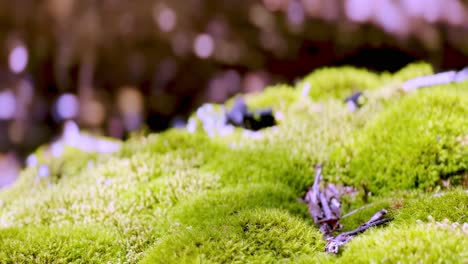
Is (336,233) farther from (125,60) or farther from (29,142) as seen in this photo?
(29,142)

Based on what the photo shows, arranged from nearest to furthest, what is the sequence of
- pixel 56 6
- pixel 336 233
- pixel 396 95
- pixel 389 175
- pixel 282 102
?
pixel 336 233
pixel 389 175
pixel 396 95
pixel 282 102
pixel 56 6

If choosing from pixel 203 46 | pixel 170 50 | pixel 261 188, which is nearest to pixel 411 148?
pixel 261 188

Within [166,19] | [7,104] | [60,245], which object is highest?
[166,19]

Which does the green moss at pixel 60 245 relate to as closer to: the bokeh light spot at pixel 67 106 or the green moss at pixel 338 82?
the bokeh light spot at pixel 67 106

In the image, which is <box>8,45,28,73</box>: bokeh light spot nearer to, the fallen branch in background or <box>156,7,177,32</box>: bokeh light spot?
<box>156,7,177,32</box>: bokeh light spot

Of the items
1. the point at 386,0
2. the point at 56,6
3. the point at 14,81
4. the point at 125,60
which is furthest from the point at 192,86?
the point at 386,0

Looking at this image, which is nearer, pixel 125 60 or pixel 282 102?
pixel 282 102

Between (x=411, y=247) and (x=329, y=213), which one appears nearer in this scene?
(x=411, y=247)

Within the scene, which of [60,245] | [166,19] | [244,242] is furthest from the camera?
[166,19]

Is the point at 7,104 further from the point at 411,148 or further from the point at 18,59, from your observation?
the point at 411,148
